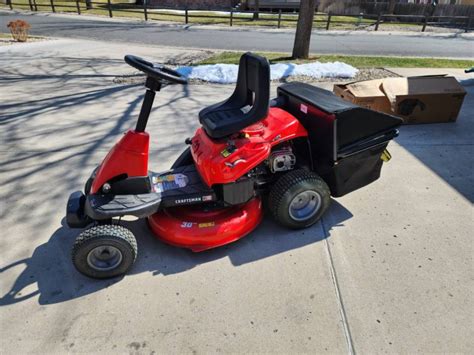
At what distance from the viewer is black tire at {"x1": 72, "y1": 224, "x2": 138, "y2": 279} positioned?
2.25 m

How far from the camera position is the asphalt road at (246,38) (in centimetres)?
1246

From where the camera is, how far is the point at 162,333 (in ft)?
6.60

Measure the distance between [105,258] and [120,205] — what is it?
0.38m

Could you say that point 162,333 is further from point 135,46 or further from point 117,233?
point 135,46

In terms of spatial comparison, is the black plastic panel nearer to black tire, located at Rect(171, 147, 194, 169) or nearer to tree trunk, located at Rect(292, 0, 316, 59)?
black tire, located at Rect(171, 147, 194, 169)

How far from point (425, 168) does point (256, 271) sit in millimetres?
2427

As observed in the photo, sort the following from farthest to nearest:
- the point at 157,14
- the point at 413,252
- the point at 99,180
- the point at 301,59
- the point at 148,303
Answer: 1. the point at 157,14
2. the point at 301,59
3. the point at 413,252
4. the point at 99,180
5. the point at 148,303

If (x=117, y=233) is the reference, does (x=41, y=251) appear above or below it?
below

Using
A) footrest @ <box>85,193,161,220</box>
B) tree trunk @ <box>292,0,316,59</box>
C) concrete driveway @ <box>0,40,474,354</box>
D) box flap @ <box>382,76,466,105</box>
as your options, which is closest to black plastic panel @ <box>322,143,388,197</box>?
concrete driveway @ <box>0,40,474,354</box>

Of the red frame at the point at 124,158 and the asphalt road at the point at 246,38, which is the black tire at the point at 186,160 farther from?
the asphalt road at the point at 246,38

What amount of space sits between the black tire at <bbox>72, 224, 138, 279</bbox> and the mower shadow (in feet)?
0.27

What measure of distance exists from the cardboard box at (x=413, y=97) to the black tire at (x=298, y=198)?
2.52 meters

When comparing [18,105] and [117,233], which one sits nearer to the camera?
[117,233]

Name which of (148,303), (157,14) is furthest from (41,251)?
(157,14)
